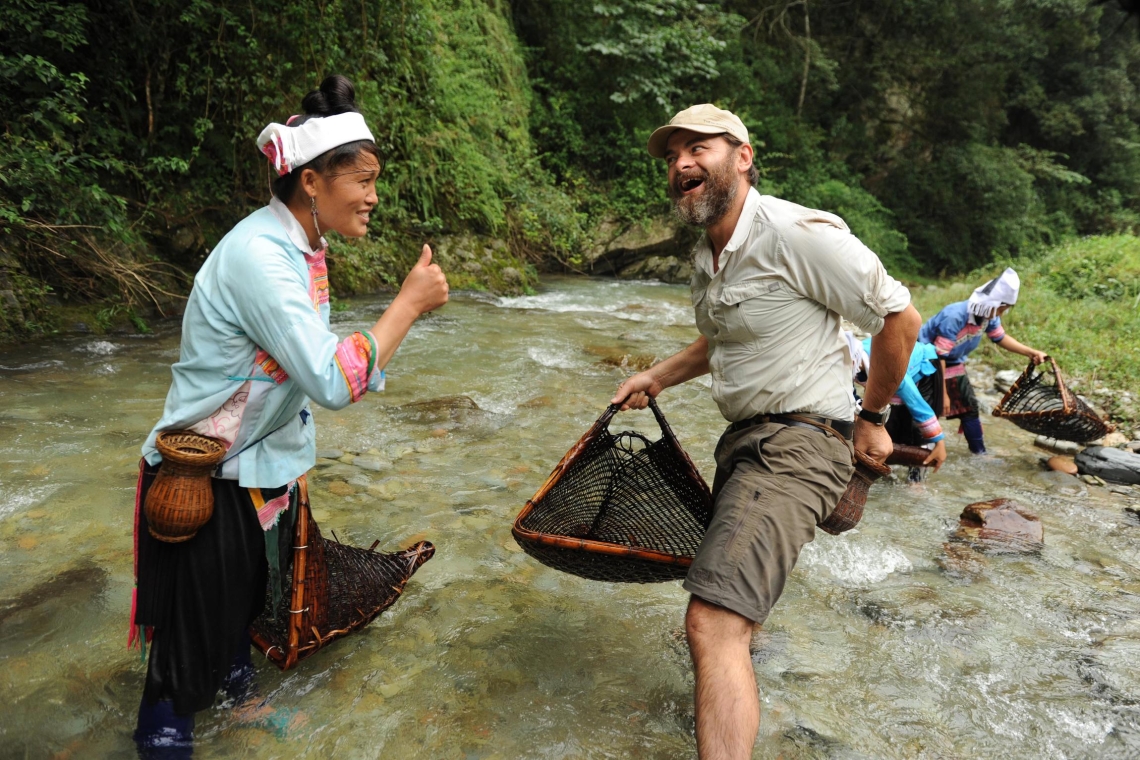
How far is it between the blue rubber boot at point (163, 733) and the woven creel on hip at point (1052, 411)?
580 cm

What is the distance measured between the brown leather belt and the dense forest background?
1.26 metres

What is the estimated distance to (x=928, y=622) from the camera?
3.15 m

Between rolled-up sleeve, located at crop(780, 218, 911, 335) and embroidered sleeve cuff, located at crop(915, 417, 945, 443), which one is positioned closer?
rolled-up sleeve, located at crop(780, 218, 911, 335)

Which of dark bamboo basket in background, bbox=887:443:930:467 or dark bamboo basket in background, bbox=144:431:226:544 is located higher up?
dark bamboo basket in background, bbox=144:431:226:544

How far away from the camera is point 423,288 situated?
6.23 feet

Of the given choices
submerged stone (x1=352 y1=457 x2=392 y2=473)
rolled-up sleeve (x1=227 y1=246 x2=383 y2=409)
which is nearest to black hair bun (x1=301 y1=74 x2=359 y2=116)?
rolled-up sleeve (x1=227 y1=246 x2=383 y2=409)

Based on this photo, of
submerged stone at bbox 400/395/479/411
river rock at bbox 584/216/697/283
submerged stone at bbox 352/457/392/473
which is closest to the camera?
submerged stone at bbox 352/457/392/473

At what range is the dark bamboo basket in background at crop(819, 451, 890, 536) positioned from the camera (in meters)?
2.40

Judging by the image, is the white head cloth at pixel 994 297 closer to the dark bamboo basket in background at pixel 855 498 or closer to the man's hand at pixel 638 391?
the dark bamboo basket in background at pixel 855 498

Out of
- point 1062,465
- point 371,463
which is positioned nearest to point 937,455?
point 1062,465

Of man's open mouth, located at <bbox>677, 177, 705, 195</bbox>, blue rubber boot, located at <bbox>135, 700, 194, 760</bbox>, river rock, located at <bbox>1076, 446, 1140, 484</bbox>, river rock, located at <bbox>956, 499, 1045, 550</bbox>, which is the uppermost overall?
man's open mouth, located at <bbox>677, 177, 705, 195</bbox>

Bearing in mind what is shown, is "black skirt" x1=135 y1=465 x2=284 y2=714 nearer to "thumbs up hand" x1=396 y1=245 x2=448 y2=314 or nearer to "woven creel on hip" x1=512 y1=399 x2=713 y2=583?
"thumbs up hand" x1=396 y1=245 x2=448 y2=314

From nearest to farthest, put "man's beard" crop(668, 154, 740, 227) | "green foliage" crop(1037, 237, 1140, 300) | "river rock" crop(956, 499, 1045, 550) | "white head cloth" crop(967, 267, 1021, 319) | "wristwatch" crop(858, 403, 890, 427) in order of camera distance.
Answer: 1. "man's beard" crop(668, 154, 740, 227)
2. "wristwatch" crop(858, 403, 890, 427)
3. "river rock" crop(956, 499, 1045, 550)
4. "white head cloth" crop(967, 267, 1021, 319)
5. "green foliage" crop(1037, 237, 1140, 300)

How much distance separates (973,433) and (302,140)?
18.6 ft
